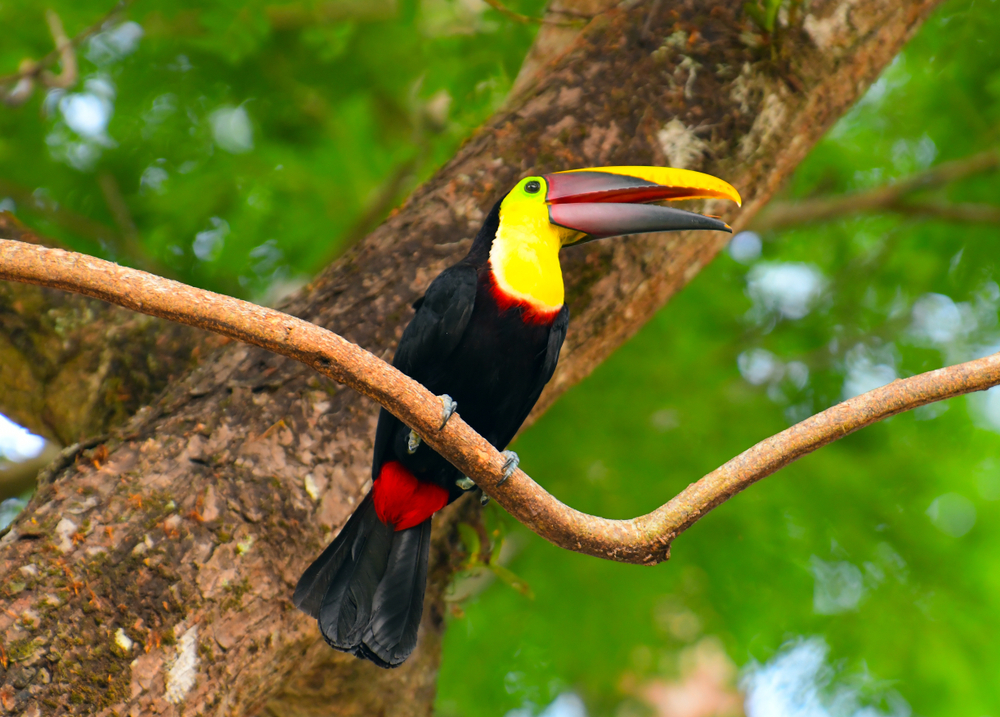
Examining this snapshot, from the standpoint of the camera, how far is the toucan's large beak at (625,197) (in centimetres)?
280

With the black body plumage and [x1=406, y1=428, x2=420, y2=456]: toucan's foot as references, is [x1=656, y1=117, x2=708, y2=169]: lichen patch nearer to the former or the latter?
the black body plumage

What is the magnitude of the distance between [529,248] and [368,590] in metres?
1.21

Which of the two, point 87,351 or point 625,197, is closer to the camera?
point 625,197

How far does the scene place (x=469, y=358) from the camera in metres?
2.75

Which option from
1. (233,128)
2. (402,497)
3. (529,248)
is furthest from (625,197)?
(233,128)

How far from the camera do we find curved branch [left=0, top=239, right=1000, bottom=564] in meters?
1.99

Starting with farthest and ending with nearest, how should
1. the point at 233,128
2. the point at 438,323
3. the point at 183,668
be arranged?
the point at 233,128 → the point at 438,323 → the point at 183,668

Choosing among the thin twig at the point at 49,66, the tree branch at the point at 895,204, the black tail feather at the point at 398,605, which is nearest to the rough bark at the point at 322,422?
the black tail feather at the point at 398,605

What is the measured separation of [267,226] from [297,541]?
9.86ft

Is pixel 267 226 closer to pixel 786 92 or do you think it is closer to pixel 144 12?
pixel 144 12

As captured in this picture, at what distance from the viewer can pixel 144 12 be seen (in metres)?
4.33

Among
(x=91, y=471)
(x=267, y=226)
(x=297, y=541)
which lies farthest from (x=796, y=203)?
(x=91, y=471)

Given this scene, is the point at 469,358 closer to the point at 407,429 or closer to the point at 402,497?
the point at 407,429

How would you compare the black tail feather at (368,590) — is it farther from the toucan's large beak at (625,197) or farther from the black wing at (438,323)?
the toucan's large beak at (625,197)
